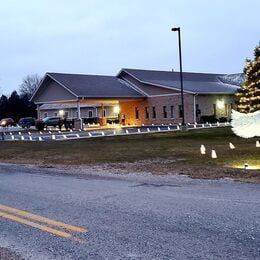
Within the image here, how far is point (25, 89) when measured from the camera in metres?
139

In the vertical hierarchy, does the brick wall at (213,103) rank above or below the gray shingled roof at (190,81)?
below

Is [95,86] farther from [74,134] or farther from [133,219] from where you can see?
[133,219]

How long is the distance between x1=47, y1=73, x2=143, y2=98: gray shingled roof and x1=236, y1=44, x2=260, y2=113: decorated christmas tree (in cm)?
1804

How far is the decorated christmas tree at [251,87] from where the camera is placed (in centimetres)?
3170

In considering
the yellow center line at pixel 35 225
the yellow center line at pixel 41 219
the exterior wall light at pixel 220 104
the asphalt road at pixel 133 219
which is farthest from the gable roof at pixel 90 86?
the yellow center line at pixel 35 225

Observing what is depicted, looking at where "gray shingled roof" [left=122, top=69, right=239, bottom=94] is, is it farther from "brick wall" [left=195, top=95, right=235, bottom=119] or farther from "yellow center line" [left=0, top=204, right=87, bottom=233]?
"yellow center line" [left=0, top=204, right=87, bottom=233]

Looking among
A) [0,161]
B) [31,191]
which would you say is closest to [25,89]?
[0,161]

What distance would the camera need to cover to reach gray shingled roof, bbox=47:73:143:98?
47.6 metres

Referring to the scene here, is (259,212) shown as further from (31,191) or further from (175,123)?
(175,123)

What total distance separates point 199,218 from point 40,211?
9.24 ft

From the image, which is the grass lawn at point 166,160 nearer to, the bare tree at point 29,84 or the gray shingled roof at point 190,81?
the gray shingled roof at point 190,81

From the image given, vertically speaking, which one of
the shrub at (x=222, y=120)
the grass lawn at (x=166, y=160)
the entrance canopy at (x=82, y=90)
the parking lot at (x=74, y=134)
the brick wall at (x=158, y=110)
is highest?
the entrance canopy at (x=82, y=90)

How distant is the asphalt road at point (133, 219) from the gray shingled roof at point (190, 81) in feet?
128

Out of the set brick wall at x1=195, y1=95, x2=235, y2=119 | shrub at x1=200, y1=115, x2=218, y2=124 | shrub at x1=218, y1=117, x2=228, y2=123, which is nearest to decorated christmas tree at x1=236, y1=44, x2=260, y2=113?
brick wall at x1=195, y1=95, x2=235, y2=119
